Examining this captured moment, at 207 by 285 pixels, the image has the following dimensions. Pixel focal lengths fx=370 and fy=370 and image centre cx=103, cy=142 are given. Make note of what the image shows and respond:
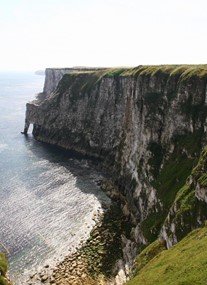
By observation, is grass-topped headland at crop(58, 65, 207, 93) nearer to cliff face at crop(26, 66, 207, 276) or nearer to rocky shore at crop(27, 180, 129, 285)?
cliff face at crop(26, 66, 207, 276)

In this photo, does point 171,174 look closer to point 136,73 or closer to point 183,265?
point 183,265

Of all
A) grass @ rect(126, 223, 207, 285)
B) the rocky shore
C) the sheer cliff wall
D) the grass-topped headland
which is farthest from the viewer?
the grass-topped headland

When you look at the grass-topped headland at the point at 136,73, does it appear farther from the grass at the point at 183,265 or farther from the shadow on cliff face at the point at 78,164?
the grass at the point at 183,265

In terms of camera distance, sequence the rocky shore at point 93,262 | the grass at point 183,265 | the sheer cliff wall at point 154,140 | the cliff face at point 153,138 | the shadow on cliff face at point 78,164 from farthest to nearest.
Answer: the shadow on cliff face at point 78,164, the cliff face at point 153,138, the sheer cliff wall at point 154,140, the rocky shore at point 93,262, the grass at point 183,265

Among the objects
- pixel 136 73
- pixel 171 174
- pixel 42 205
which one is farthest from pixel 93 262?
pixel 136 73

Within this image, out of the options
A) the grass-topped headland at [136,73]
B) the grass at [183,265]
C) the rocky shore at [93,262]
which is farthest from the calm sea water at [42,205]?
the grass-topped headland at [136,73]

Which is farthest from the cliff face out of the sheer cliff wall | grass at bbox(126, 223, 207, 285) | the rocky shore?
grass at bbox(126, 223, 207, 285)
